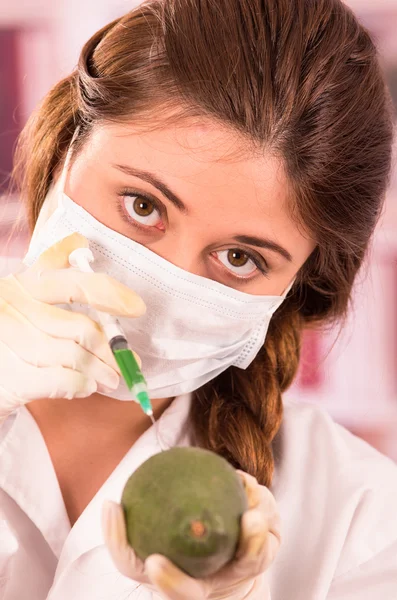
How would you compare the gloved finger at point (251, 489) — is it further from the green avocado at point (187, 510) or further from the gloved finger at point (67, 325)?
the gloved finger at point (67, 325)

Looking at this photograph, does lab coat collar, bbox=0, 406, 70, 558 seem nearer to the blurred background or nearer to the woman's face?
the woman's face

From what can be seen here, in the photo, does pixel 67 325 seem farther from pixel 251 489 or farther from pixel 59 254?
pixel 251 489

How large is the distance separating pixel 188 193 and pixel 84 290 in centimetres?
21

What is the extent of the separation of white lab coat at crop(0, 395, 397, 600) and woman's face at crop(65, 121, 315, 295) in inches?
15.6

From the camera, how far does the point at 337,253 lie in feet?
4.52

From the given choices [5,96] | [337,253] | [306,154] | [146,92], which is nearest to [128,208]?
[146,92]

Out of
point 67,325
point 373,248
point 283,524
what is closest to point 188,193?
point 67,325

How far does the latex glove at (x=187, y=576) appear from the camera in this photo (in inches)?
31.6

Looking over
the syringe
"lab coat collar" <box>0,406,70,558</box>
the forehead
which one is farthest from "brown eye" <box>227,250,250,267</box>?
"lab coat collar" <box>0,406,70,558</box>

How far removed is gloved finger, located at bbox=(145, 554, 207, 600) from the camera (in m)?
0.79

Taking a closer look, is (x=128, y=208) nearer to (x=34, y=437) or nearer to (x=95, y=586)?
(x=34, y=437)

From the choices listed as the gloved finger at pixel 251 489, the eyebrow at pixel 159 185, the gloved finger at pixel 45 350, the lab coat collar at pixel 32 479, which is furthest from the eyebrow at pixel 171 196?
the lab coat collar at pixel 32 479

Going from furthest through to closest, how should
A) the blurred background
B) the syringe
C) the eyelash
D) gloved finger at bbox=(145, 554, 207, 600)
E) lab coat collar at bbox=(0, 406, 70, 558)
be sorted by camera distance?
1. the blurred background
2. lab coat collar at bbox=(0, 406, 70, 558)
3. the eyelash
4. the syringe
5. gloved finger at bbox=(145, 554, 207, 600)

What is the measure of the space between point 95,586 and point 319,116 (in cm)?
82
